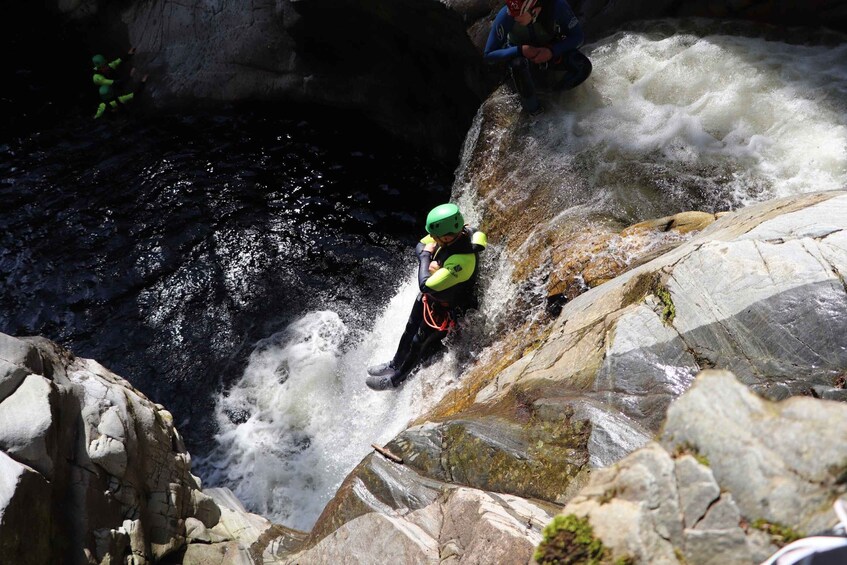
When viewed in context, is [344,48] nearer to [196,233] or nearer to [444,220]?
[196,233]

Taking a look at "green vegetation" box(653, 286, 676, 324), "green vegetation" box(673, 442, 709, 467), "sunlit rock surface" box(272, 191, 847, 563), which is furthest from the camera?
"green vegetation" box(653, 286, 676, 324)

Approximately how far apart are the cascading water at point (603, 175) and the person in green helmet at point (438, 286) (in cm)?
23

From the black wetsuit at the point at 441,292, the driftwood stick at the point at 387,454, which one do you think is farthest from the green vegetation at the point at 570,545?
the black wetsuit at the point at 441,292

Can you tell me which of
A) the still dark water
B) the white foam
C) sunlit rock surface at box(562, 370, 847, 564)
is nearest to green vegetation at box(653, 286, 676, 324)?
sunlit rock surface at box(562, 370, 847, 564)

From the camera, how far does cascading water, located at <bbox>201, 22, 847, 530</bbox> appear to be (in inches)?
246

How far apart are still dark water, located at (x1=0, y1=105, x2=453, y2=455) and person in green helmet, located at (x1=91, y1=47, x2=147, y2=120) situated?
270mm

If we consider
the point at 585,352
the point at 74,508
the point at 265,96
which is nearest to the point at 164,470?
the point at 74,508

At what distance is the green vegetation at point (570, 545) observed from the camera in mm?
2102

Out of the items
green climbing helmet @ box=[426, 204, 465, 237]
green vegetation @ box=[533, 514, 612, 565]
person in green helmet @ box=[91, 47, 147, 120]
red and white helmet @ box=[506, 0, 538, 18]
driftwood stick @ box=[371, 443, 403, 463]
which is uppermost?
person in green helmet @ box=[91, 47, 147, 120]

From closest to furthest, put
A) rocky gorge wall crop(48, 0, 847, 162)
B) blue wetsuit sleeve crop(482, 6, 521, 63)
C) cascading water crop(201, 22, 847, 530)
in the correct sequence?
cascading water crop(201, 22, 847, 530), blue wetsuit sleeve crop(482, 6, 521, 63), rocky gorge wall crop(48, 0, 847, 162)

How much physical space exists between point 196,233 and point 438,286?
17.1 feet

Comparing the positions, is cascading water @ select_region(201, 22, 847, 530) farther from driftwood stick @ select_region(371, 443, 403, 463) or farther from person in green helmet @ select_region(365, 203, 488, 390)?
driftwood stick @ select_region(371, 443, 403, 463)

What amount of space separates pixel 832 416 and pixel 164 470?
519cm

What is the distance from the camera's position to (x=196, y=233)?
9.65 meters
